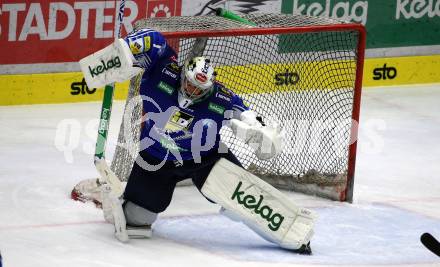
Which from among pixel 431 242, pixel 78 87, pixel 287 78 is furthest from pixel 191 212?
pixel 431 242

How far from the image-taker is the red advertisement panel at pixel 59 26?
8938 millimetres

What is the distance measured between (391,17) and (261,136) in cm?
450

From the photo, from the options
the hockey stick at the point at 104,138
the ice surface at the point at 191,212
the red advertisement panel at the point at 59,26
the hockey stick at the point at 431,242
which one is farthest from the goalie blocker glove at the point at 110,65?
the red advertisement panel at the point at 59,26

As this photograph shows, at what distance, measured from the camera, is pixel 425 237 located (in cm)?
487

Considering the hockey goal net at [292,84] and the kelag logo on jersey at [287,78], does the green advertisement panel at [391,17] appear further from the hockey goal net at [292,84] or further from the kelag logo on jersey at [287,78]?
the kelag logo on jersey at [287,78]

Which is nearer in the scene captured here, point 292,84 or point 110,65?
point 110,65

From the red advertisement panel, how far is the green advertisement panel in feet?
4.58

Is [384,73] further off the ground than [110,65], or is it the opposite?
[110,65]

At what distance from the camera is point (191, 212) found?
23.8 feet

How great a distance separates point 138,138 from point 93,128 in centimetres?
172

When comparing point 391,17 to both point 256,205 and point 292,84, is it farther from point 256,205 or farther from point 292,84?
point 256,205

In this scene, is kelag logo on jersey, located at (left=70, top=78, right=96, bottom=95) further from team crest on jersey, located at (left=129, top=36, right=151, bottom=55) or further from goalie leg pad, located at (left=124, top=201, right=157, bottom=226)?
team crest on jersey, located at (left=129, top=36, right=151, bottom=55)

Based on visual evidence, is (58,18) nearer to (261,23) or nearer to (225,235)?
(261,23)

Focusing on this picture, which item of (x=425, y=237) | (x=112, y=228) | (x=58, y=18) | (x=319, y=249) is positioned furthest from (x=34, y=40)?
(x=425, y=237)
